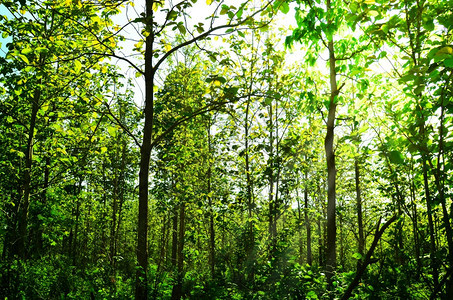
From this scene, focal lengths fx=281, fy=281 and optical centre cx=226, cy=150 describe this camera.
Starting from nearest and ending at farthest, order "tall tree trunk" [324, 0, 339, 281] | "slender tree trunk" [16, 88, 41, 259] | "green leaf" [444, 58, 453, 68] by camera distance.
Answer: "green leaf" [444, 58, 453, 68] < "tall tree trunk" [324, 0, 339, 281] < "slender tree trunk" [16, 88, 41, 259]

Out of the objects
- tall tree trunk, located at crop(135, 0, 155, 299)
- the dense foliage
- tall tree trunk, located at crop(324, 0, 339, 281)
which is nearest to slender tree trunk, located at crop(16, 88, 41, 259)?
the dense foliage

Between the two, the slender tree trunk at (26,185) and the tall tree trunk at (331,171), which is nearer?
the tall tree trunk at (331,171)

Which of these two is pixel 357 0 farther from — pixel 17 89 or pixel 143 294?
pixel 17 89

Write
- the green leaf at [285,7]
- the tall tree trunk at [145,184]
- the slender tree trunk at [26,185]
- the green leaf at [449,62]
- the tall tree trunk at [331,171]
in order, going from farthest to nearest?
the slender tree trunk at [26,185] < the tall tree trunk at [331,171] < the tall tree trunk at [145,184] < the green leaf at [285,7] < the green leaf at [449,62]

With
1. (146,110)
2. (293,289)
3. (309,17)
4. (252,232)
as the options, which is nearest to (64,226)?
(252,232)

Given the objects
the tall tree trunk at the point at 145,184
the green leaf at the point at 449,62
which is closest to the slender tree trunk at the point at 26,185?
the tall tree trunk at the point at 145,184

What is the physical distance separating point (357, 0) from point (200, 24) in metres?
1.79

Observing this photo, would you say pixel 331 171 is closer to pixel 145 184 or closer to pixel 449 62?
pixel 145 184

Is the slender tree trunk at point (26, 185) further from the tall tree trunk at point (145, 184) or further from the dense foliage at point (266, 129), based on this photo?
the tall tree trunk at point (145, 184)

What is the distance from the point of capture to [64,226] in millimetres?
9656

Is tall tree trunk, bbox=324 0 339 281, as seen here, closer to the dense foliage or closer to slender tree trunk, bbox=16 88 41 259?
the dense foliage

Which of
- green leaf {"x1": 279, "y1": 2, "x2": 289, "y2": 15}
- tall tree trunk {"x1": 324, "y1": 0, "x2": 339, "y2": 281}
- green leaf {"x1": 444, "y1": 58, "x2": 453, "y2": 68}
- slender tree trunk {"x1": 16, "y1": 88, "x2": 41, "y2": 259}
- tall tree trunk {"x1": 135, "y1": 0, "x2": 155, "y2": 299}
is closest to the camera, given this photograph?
green leaf {"x1": 444, "y1": 58, "x2": 453, "y2": 68}

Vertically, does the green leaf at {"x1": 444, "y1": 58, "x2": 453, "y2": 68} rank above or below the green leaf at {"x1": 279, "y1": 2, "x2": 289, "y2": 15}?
below

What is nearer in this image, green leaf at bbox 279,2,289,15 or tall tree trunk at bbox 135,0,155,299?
green leaf at bbox 279,2,289,15
